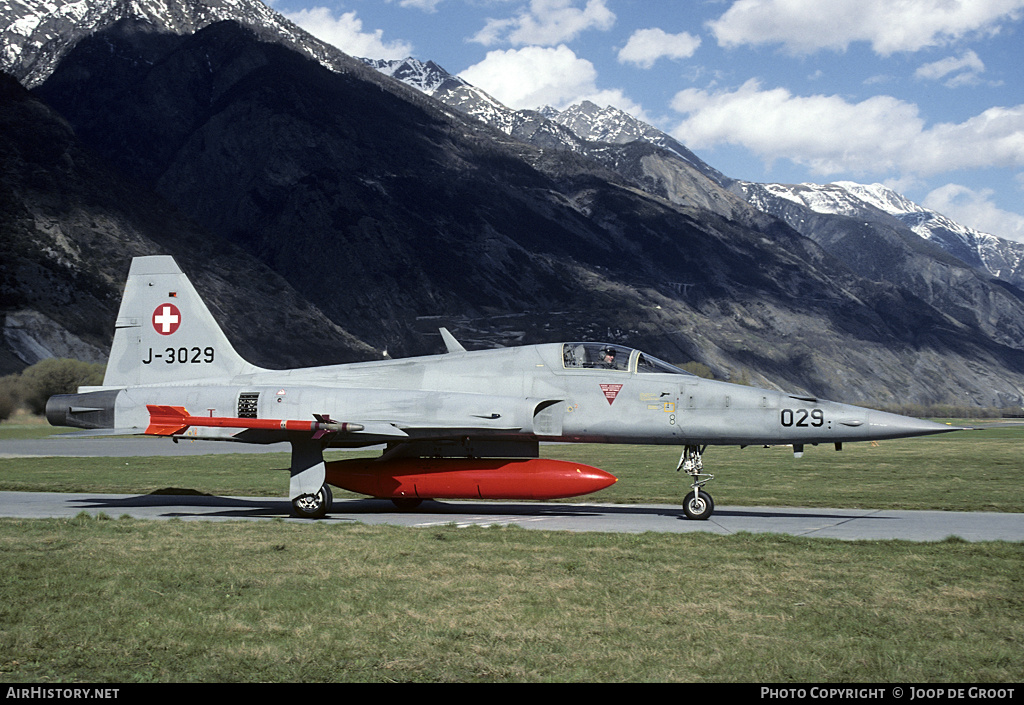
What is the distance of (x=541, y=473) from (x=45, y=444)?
127ft

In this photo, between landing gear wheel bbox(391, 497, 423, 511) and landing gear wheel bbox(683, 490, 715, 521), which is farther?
landing gear wheel bbox(391, 497, 423, 511)

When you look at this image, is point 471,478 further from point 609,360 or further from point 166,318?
point 166,318

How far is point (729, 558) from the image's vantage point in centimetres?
1213

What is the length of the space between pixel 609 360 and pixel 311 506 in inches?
252

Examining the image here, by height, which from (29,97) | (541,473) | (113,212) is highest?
(29,97)

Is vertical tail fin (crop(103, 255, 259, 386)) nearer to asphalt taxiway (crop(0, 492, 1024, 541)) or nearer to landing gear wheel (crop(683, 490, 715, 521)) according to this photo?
asphalt taxiway (crop(0, 492, 1024, 541))

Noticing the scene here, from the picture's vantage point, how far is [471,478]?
1806 centimetres

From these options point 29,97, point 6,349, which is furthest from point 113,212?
point 6,349

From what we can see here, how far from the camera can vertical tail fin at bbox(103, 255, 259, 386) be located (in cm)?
2023

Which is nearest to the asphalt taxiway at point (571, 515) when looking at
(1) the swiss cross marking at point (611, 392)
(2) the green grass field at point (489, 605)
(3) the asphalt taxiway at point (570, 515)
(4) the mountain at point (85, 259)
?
(3) the asphalt taxiway at point (570, 515)

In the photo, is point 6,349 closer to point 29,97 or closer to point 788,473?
point 29,97

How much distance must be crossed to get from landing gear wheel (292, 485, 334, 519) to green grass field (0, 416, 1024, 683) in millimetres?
2106

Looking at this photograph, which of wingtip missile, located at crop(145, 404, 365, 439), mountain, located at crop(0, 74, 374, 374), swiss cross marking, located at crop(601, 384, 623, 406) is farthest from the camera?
mountain, located at crop(0, 74, 374, 374)

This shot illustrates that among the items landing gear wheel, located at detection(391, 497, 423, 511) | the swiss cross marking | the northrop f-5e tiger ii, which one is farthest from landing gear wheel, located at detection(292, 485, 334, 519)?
the swiss cross marking
